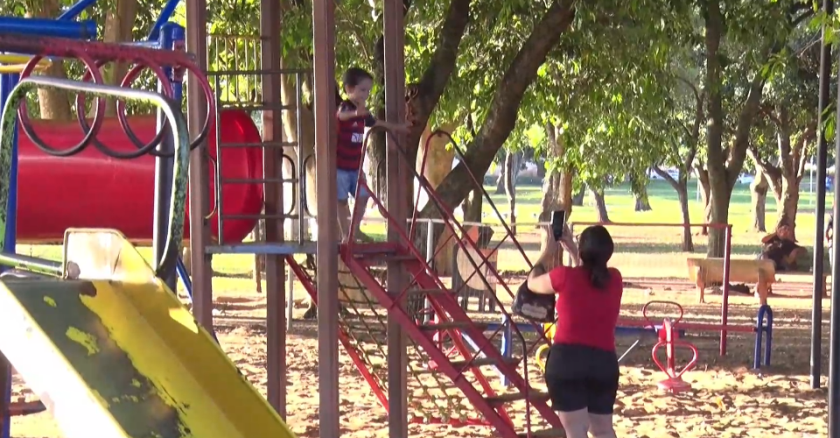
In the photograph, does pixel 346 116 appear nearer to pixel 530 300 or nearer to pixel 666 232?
pixel 530 300

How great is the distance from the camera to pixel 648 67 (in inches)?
547

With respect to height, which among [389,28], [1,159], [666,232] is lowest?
[666,232]

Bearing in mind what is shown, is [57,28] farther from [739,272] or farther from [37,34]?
[739,272]

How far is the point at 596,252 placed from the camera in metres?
5.41

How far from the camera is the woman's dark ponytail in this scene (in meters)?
5.45

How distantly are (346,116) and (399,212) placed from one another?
0.76 m

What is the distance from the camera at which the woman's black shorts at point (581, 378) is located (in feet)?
17.7

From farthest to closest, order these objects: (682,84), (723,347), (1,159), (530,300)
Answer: (682,84), (723,347), (530,300), (1,159)

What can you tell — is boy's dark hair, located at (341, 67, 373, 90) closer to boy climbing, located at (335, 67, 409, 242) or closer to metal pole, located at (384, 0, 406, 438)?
boy climbing, located at (335, 67, 409, 242)

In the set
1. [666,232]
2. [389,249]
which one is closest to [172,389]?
[389,249]

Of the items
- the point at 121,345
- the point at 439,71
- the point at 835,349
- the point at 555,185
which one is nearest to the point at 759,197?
the point at 555,185

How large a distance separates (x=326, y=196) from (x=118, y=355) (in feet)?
11.3

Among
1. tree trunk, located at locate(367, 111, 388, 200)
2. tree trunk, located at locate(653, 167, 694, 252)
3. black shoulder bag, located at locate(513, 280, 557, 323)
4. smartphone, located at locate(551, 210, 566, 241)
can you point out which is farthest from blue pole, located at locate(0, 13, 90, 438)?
tree trunk, located at locate(653, 167, 694, 252)

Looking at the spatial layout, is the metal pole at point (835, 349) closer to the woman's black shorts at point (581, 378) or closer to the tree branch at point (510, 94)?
the woman's black shorts at point (581, 378)
